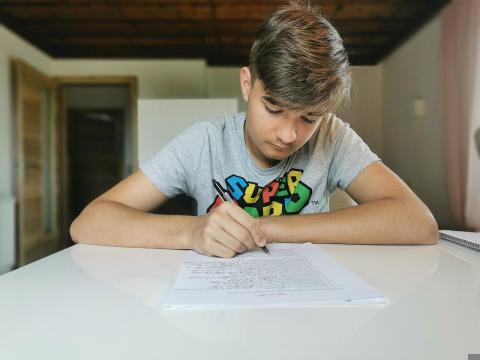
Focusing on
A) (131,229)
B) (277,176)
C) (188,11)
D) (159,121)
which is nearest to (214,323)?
(131,229)

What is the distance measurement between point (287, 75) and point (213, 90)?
306cm

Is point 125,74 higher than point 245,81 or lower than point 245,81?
higher

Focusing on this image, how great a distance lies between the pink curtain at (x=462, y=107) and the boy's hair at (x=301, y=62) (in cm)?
A: 124

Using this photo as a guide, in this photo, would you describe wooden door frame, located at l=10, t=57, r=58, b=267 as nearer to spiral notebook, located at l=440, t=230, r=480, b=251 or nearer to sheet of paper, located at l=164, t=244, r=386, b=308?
sheet of paper, located at l=164, t=244, r=386, b=308

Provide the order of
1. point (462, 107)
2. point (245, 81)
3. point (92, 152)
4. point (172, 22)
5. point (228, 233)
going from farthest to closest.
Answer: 1. point (92, 152)
2. point (172, 22)
3. point (462, 107)
4. point (245, 81)
5. point (228, 233)

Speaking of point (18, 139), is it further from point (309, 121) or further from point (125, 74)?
point (309, 121)

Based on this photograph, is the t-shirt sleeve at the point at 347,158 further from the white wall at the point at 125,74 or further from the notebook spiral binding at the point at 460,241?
the white wall at the point at 125,74

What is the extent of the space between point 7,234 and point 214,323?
3079 millimetres

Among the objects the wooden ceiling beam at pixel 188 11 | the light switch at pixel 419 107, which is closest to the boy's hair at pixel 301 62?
the light switch at pixel 419 107

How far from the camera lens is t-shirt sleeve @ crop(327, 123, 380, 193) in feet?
2.96

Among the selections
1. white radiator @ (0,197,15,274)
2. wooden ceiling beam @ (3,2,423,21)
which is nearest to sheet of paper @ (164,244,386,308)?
wooden ceiling beam @ (3,2,423,21)

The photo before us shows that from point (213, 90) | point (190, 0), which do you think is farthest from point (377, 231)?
point (213, 90)

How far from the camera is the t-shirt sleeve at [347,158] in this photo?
2.96ft

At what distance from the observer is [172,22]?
3.03 m
